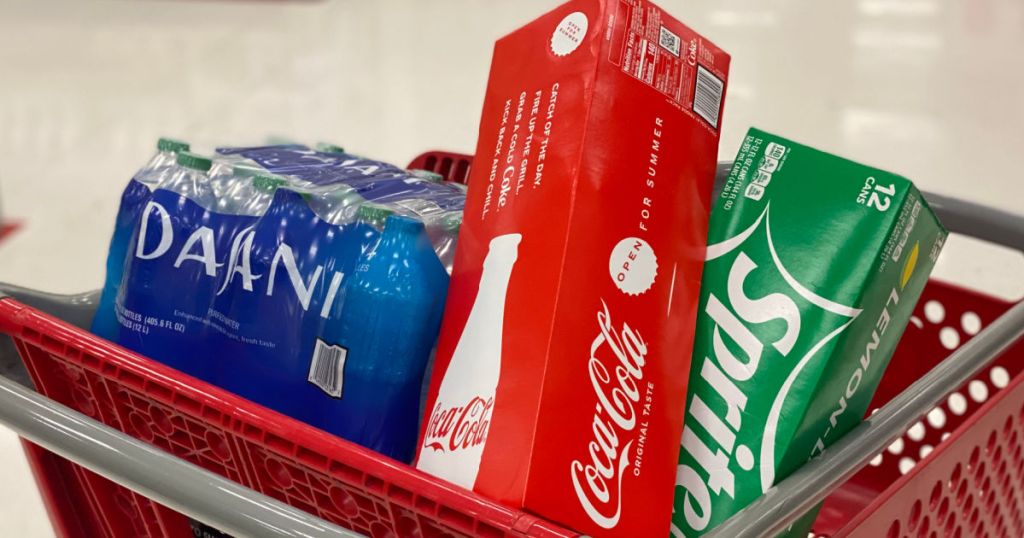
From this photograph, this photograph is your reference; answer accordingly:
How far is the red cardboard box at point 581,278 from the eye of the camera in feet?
2.83

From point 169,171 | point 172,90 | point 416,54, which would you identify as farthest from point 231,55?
point 169,171

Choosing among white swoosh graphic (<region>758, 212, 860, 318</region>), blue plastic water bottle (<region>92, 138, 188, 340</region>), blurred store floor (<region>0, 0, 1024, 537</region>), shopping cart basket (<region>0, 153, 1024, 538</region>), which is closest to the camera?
shopping cart basket (<region>0, 153, 1024, 538</region>)

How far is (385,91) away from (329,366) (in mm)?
3014

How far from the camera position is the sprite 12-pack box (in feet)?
3.06

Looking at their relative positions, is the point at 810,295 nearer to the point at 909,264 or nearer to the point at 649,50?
the point at 909,264

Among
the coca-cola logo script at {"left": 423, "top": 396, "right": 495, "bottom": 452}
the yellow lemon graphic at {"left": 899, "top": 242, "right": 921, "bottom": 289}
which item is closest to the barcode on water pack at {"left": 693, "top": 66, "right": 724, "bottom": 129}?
the yellow lemon graphic at {"left": 899, "top": 242, "right": 921, "bottom": 289}

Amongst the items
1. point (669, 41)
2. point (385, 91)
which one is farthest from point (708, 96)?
point (385, 91)

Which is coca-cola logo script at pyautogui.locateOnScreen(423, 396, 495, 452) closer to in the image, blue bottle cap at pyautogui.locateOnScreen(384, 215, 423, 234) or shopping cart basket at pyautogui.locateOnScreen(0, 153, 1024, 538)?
shopping cart basket at pyautogui.locateOnScreen(0, 153, 1024, 538)

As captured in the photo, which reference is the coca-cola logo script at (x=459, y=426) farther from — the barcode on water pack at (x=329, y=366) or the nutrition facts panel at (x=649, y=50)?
the nutrition facts panel at (x=649, y=50)

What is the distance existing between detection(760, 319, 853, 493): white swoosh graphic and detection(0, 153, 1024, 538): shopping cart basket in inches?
1.7

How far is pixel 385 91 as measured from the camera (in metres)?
3.92

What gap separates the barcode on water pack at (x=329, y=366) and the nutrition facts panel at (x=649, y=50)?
38 cm

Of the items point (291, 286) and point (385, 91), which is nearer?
point (291, 286)

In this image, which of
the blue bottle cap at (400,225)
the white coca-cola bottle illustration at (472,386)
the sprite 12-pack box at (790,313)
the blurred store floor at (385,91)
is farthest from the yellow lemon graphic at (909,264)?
the blurred store floor at (385,91)
